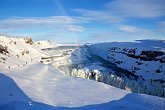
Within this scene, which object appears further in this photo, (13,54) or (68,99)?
(13,54)

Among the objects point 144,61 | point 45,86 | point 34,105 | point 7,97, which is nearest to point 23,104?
point 34,105

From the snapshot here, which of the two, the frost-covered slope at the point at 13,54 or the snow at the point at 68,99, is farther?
the frost-covered slope at the point at 13,54

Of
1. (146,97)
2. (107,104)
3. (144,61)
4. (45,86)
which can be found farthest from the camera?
(144,61)

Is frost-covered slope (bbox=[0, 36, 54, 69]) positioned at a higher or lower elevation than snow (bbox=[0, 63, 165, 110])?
higher

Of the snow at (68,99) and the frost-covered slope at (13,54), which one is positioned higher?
the frost-covered slope at (13,54)

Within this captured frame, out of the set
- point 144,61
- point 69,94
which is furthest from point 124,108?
point 144,61

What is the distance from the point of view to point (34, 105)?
801 inches

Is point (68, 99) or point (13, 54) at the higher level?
point (13, 54)

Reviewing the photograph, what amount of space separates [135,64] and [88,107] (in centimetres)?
15269

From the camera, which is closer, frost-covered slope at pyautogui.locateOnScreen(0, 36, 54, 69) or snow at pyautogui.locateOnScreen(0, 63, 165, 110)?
snow at pyautogui.locateOnScreen(0, 63, 165, 110)

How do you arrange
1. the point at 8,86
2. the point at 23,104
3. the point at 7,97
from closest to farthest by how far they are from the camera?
the point at 23,104, the point at 7,97, the point at 8,86

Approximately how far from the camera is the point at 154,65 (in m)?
173

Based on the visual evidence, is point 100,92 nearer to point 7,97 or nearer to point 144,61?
point 7,97

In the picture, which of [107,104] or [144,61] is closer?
[107,104]
